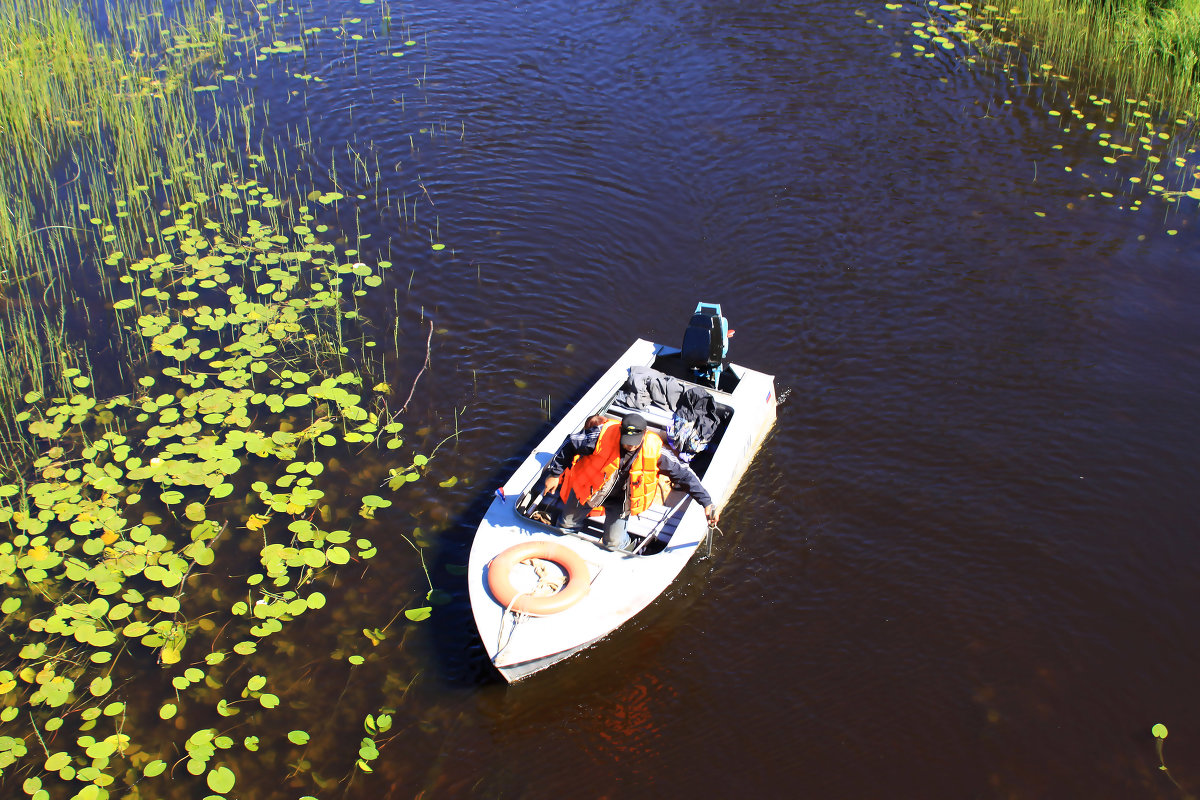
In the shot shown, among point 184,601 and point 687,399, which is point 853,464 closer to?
point 687,399

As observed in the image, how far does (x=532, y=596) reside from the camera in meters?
7.32

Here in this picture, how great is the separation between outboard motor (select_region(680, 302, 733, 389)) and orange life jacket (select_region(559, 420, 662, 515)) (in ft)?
5.90

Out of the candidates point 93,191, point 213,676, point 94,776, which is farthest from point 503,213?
point 94,776

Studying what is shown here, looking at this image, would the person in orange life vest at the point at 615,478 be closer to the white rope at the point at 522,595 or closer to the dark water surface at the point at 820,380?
the white rope at the point at 522,595

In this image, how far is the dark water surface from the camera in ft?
24.1

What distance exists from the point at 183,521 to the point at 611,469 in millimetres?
4013

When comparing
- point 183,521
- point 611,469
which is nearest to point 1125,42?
point 611,469

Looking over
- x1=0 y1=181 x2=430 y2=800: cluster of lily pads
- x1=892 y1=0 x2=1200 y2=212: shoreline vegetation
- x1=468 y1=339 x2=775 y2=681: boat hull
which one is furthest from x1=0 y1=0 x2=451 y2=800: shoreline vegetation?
x1=892 y1=0 x2=1200 y2=212: shoreline vegetation

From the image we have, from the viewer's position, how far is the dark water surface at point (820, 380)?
7352 mm

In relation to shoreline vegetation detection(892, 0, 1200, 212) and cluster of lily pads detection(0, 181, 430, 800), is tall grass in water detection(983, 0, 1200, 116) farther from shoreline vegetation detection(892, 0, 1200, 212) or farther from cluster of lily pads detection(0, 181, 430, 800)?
cluster of lily pads detection(0, 181, 430, 800)

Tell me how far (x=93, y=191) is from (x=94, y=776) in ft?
27.9

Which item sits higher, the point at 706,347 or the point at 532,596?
the point at 706,347

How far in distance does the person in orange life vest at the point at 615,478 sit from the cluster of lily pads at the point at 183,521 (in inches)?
67.0

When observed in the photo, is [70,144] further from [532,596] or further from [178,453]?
[532,596]
